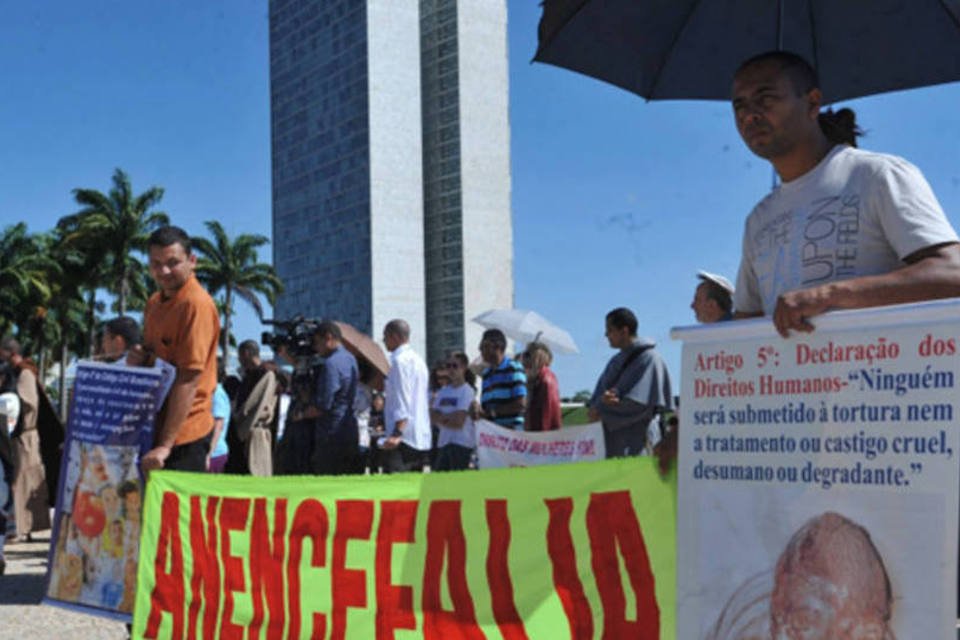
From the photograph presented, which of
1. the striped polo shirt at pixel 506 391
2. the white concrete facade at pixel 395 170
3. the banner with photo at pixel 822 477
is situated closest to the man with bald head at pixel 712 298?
the striped polo shirt at pixel 506 391

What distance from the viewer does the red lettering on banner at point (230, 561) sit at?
4.12m

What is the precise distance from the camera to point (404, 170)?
104000 mm

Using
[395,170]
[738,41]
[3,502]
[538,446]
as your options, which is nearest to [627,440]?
[538,446]

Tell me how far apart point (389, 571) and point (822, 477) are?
5.88 ft

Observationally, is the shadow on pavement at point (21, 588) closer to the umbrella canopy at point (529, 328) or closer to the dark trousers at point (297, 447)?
the dark trousers at point (297, 447)

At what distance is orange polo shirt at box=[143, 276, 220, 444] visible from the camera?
4859mm

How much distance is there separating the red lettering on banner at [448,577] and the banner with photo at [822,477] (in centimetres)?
97

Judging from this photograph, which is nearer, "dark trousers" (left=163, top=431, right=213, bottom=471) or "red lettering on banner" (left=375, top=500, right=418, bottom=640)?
"red lettering on banner" (left=375, top=500, right=418, bottom=640)

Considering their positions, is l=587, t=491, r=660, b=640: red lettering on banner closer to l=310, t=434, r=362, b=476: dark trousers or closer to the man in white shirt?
l=310, t=434, r=362, b=476: dark trousers

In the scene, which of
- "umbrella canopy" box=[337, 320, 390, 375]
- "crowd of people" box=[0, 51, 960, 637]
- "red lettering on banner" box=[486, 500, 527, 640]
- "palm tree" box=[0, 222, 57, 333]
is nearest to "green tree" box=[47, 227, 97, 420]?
"palm tree" box=[0, 222, 57, 333]

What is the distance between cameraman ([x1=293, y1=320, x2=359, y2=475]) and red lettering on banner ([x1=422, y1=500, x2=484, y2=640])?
15.0 feet

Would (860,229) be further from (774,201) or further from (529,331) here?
(529,331)

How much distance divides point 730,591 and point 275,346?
8.09 meters

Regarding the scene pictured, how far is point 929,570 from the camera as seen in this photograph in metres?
2.10
